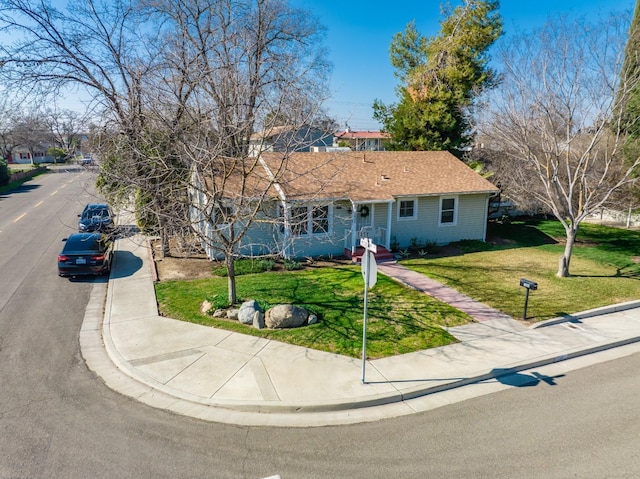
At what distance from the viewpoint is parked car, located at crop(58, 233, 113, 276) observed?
567 inches

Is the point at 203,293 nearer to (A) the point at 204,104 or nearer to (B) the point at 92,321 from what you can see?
(B) the point at 92,321

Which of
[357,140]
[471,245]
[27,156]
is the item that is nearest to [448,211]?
[471,245]

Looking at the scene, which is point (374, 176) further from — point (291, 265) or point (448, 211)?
point (291, 265)

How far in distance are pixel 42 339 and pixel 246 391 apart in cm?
593

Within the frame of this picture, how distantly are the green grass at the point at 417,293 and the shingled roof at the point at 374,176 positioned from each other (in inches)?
117

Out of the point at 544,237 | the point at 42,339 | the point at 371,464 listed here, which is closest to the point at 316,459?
the point at 371,464

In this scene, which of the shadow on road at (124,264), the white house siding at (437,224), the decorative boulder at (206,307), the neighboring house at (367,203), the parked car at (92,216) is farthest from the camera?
the parked car at (92,216)

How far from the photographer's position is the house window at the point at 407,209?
18.5 meters

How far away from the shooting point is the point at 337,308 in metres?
11.6

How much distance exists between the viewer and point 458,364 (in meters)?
8.77

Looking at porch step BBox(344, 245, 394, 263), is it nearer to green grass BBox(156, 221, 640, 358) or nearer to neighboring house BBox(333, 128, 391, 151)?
green grass BBox(156, 221, 640, 358)

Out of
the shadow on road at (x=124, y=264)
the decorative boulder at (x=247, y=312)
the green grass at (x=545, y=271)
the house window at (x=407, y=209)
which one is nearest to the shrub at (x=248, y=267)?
the shadow on road at (x=124, y=264)

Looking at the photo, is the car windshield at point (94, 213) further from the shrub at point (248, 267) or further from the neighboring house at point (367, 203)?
the shrub at point (248, 267)

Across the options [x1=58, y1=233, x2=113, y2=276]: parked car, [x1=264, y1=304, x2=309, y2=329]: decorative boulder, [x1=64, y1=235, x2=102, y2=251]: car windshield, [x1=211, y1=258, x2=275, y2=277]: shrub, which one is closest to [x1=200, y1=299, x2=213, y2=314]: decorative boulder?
[x1=264, y1=304, x2=309, y2=329]: decorative boulder
